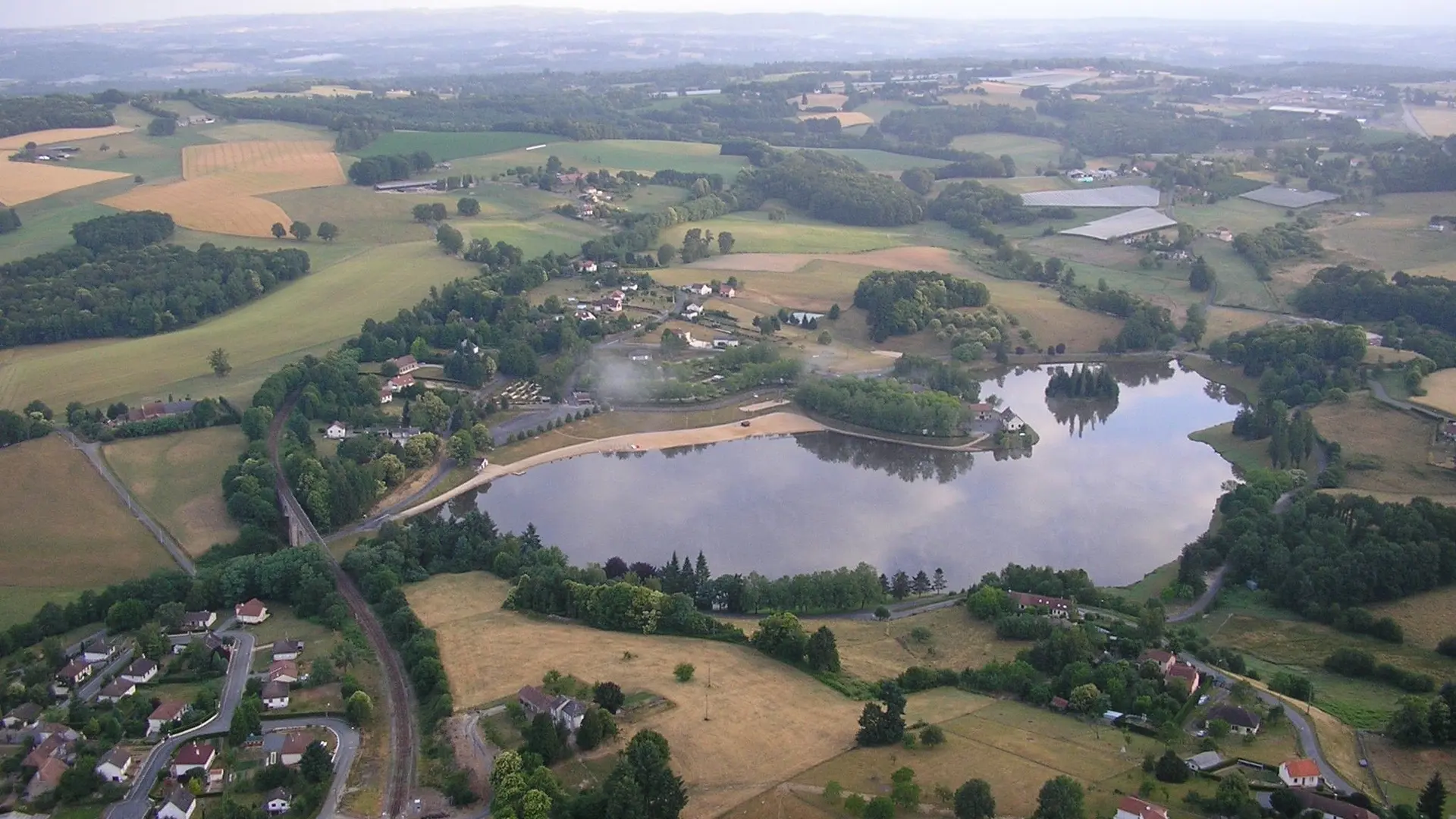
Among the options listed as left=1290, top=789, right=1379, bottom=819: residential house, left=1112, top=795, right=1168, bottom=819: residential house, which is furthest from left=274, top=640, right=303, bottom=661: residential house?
left=1290, top=789, right=1379, bottom=819: residential house

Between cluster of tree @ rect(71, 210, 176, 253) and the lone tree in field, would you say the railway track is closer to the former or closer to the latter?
the lone tree in field

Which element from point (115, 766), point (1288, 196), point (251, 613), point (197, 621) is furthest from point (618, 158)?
point (115, 766)

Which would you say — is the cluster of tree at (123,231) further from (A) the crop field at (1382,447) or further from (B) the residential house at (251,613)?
(A) the crop field at (1382,447)

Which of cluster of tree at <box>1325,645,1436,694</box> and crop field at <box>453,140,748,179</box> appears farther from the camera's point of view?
crop field at <box>453,140,748,179</box>

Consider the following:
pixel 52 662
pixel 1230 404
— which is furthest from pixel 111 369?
pixel 1230 404

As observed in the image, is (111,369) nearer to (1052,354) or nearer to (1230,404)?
(1052,354)
